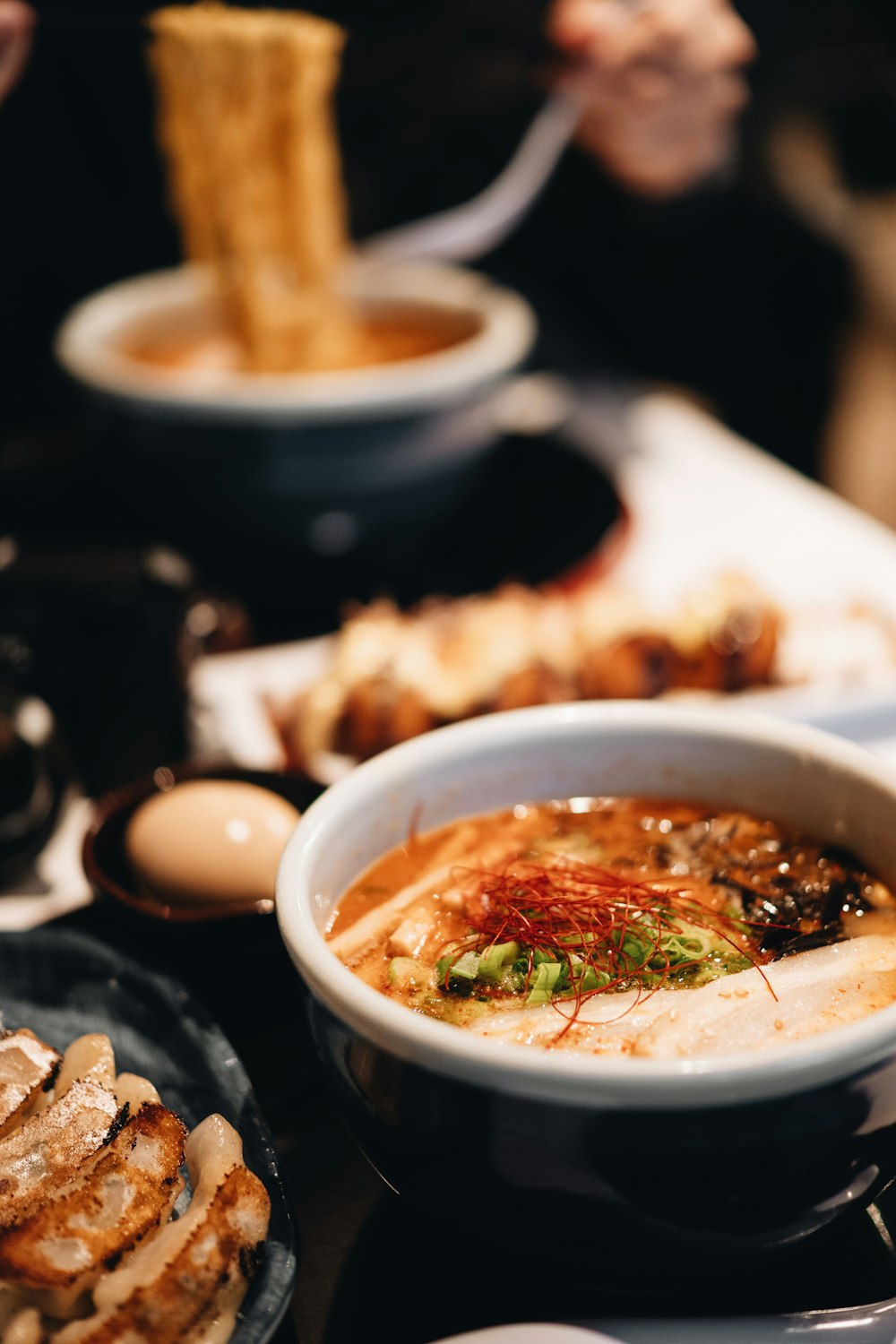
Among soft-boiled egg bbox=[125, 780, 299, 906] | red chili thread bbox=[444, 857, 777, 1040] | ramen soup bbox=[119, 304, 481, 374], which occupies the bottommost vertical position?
soft-boiled egg bbox=[125, 780, 299, 906]

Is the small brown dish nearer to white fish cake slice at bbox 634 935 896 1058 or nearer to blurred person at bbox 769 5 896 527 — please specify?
white fish cake slice at bbox 634 935 896 1058

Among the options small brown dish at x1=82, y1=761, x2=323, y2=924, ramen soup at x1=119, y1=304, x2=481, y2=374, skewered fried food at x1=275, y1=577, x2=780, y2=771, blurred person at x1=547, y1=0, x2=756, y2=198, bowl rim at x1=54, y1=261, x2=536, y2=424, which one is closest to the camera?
small brown dish at x1=82, y1=761, x2=323, y2=924

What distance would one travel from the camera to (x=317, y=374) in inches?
81.0

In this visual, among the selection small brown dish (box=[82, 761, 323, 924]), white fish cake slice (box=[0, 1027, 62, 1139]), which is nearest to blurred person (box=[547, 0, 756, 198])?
small brown dish (box=[82, 761, 323, 924])

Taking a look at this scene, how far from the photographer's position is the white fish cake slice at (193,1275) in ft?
2.23

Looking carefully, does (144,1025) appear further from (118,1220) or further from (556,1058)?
(556,1058)

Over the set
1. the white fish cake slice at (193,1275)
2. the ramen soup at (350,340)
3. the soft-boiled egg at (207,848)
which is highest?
the ramen soup at (350,340)

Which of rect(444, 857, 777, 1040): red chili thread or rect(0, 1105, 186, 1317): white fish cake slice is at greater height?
rect(444, 857, 777, 1040): red chili thread

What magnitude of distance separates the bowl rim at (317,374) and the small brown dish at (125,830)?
2.25 ft

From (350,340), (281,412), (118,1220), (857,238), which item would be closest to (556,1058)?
(118,1220)

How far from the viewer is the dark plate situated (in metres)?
0.83

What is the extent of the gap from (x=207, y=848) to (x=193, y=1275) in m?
0.51

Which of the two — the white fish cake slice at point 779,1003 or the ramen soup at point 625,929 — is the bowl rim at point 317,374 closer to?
the ramen soup at point 625,929

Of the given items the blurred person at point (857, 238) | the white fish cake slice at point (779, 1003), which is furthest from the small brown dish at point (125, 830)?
the blurred person at point (857, 238)
